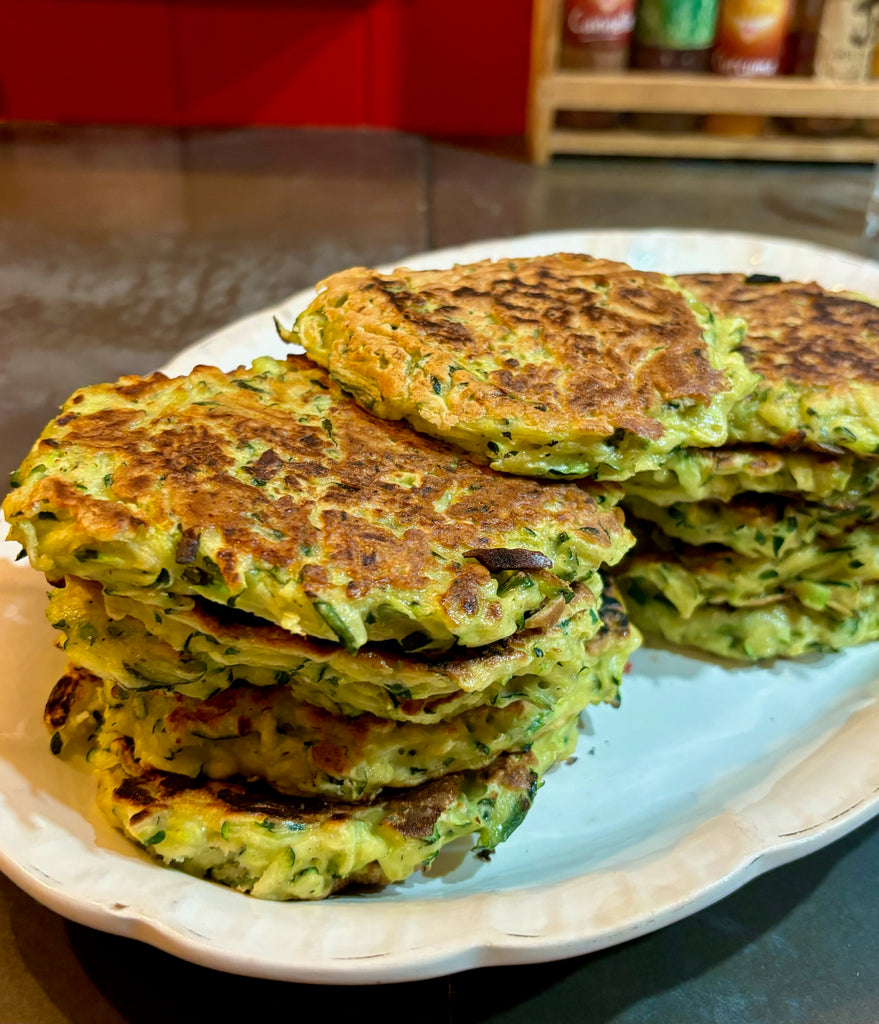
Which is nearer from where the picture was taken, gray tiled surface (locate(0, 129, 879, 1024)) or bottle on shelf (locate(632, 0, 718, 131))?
gray tiled surface (locate(0, 129, 879, 1024))

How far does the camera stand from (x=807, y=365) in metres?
1.44

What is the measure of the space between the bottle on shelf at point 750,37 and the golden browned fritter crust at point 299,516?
321cm

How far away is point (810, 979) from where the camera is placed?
3.92 ft

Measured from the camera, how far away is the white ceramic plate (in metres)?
1.00

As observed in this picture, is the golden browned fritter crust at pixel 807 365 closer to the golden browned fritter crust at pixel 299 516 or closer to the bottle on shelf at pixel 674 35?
the golden browned fritter crust at pixel 299 516

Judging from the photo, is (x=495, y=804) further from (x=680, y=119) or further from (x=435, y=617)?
(x=680, y=119)

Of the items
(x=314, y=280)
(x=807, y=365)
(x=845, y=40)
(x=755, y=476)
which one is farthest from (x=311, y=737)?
(x=845, y=40)

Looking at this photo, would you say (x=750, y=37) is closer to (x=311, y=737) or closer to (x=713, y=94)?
(x=713, y=94)

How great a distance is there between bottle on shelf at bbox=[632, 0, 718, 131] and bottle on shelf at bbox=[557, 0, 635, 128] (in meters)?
0.06

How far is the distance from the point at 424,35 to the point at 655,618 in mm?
3742

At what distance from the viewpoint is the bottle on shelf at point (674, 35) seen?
3627 mm

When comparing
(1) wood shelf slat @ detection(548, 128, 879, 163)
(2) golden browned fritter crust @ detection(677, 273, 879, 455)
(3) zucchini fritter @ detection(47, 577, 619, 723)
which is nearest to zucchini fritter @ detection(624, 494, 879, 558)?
(2) golden browned fritter crust @ detection(677, 273, 879, 455)

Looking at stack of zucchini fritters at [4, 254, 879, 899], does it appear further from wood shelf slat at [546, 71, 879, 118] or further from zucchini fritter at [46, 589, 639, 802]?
wood shelf slat at [546, 71, 879, 118]

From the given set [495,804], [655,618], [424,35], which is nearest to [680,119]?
[424,35]
